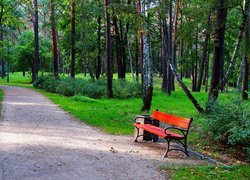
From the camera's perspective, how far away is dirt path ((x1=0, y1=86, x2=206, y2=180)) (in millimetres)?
6078

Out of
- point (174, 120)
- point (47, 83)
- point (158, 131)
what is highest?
point (47, 83)

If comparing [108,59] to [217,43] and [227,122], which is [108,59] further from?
[227,122]

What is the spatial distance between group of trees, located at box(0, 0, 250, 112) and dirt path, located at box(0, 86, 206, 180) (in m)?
4.58

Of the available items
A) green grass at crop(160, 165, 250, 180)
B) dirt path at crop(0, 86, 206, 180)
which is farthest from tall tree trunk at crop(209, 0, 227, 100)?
green grass at crop(160, 165, 250, 180)

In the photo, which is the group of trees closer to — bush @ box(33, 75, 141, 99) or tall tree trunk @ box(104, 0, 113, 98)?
tall tree trunk @ box(104, 0, 113, 98)

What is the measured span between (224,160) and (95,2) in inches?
1042

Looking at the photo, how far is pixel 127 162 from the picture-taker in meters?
7.01

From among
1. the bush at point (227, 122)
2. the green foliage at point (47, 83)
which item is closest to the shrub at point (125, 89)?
the green foliage at point (47, 83)

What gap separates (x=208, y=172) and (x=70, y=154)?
3.06 m

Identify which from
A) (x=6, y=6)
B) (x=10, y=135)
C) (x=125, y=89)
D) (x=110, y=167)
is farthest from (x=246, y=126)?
(x=6, y=6)

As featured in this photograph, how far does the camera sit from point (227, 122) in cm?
834

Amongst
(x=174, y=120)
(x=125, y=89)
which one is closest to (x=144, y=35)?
(x=174, y=120)

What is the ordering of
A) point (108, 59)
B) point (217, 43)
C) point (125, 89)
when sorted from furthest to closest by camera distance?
point (125, 89)
point (108, 59)
point (217, 43)

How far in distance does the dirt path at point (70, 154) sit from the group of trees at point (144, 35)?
458cm
